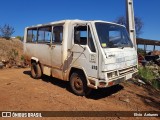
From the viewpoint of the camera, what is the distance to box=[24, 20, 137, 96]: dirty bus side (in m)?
6.23

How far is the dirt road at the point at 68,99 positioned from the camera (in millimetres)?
6118

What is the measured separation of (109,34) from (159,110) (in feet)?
9.43

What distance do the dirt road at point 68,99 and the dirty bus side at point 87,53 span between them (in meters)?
0.57

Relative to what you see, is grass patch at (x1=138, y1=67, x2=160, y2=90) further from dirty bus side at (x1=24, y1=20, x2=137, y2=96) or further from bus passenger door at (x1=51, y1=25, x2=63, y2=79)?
bus passenger door at (x1=51, y1=25, x2=63, y2=79)

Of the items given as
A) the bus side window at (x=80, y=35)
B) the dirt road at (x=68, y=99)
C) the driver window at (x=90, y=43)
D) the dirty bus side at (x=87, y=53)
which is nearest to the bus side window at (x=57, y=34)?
the dirty bus side at (x=87, y=53)

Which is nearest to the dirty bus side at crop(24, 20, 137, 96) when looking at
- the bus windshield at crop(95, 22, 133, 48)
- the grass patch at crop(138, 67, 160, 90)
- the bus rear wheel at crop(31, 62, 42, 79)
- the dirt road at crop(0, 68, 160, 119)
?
the bus windshield at crop(95, 22, 133, 48)

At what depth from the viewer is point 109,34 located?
267 inches

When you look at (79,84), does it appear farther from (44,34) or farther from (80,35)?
(44,34)

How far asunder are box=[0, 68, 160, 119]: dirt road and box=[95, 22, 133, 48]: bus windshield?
1826mm

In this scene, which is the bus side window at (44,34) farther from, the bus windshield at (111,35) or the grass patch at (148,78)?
the grass patch at (148,78)

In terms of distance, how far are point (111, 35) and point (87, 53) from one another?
44.1 inches

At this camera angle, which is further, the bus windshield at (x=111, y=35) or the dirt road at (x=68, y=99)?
the bus windshield at (x=111, y=35)

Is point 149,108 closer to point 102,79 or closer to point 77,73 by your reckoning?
point 102,79

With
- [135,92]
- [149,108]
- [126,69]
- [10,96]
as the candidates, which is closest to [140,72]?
[135,92]
